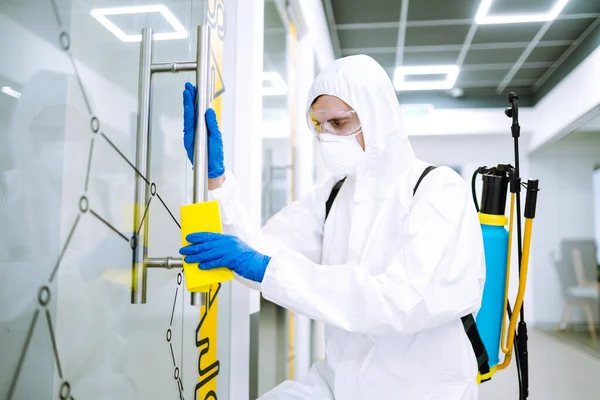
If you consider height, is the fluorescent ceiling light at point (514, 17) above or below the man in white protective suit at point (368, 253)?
above

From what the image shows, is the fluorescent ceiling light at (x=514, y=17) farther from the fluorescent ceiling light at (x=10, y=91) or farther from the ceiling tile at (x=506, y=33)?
the fluorescent ceiling light at (x=10, y=91)

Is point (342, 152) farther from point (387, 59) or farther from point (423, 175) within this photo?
point (387, 59)

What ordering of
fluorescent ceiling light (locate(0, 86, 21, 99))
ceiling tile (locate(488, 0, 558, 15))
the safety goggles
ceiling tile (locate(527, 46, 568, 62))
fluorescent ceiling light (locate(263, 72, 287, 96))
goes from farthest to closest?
ceiling tile (locate(527, 46, 568, 62))
ceiling tile (locate(488, 0, 558, 15))
fluorescent ceiling light (locate(263, 72, 287, 96))
the safety goggles
fluorescent ceiling light (locate(0, 86, 21, 99))

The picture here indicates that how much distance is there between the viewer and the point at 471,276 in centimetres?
129

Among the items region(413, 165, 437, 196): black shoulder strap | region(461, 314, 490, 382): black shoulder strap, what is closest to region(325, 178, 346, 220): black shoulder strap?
region(413, 165, 437, 196): black shoulder strap

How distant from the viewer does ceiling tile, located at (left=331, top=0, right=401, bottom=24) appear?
14.2ft

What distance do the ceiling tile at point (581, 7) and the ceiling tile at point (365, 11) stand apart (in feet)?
4.80

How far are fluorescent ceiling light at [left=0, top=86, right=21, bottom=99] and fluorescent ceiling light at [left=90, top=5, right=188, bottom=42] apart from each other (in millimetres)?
289

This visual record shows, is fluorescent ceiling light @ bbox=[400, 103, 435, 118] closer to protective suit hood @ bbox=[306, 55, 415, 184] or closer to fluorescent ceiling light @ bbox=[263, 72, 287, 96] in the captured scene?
fluorescent ceiling light @ bbox=[263, 72, 287, 96]

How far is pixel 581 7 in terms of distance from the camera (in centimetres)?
437

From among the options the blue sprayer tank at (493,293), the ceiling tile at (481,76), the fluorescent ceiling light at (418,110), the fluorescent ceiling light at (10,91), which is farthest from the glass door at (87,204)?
the fluorescent ceiling light at (418,110)

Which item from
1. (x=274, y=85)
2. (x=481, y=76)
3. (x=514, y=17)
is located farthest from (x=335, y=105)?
(x=481, y=76)

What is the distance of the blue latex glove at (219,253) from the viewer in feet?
3.50

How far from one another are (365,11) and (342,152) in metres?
3.34
